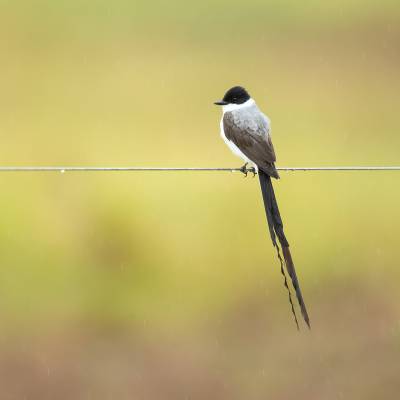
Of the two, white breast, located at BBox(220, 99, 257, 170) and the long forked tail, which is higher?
white breast, located at BBox(220, 99, 257, 170)

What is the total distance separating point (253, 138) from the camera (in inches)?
205

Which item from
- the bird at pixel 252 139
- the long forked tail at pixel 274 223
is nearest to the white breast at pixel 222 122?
the bird at pixel 252 139

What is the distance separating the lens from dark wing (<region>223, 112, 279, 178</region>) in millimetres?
4992

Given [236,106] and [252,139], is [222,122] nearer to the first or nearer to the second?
[236,106]

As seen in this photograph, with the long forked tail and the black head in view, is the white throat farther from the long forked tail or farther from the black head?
the long forked tail

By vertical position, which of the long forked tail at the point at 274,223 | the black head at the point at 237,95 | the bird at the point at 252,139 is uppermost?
the black head at the point at 237,95

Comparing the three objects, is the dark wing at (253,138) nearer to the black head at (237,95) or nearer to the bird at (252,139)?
the bird at (252,139)

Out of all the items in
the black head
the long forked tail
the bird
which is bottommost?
the long forked tail

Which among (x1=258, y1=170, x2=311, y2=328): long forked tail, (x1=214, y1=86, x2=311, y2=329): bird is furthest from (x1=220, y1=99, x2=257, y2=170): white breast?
(x1=258, y1=170, x2=311, y2=328): long forked tail

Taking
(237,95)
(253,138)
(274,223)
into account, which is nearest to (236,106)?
(237,95)

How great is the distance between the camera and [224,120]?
5.51 metres

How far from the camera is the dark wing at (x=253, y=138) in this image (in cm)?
499

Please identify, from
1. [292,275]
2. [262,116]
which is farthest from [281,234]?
[262,116]

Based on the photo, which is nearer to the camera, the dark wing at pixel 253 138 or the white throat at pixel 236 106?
the dark wing at pixel 253 138
